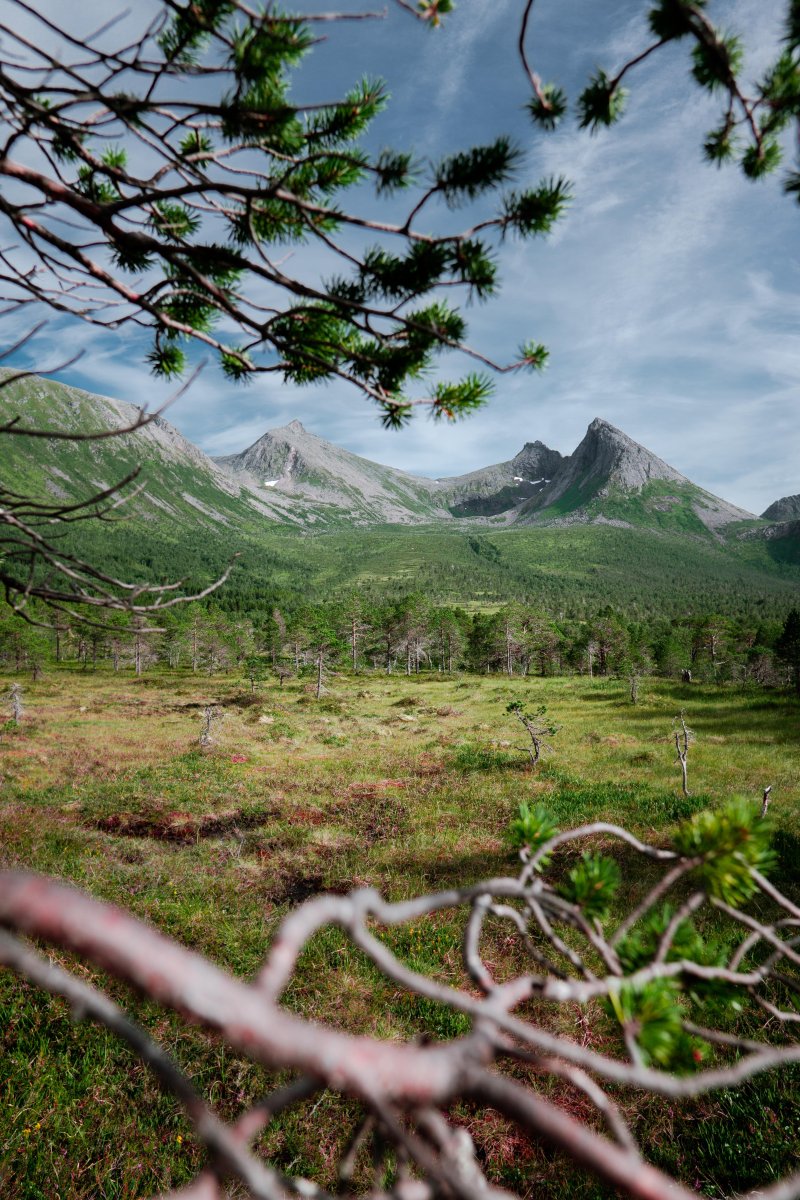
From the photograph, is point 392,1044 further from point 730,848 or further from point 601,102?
point 601,102

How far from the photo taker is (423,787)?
18.0 m

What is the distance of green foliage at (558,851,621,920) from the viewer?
60.3 inches

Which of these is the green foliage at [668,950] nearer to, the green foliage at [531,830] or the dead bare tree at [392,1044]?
the dead bare tree at [392,1044]

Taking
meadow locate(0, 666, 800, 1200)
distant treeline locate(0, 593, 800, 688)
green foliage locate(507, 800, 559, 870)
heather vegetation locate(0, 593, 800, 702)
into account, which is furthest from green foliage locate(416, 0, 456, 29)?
distant treeline locate(0, 593, 800, 688)

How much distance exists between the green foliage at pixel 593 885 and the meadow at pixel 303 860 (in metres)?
4.72

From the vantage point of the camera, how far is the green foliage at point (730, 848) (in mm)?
1485

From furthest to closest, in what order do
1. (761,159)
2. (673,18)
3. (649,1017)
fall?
(761,159), (673,18), (649,1017)

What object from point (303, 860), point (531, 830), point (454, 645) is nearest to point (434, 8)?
point (531, 830)

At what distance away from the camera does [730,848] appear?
58.5 inches

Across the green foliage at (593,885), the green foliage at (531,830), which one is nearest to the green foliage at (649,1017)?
the green foliage at (593,885)

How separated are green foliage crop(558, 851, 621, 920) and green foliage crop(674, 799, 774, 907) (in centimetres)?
21

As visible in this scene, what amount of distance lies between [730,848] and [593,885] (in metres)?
0.39

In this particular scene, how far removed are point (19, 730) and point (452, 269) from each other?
34.8 m

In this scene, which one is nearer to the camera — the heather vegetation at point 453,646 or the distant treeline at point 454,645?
the heather vegetation at point 453,646
